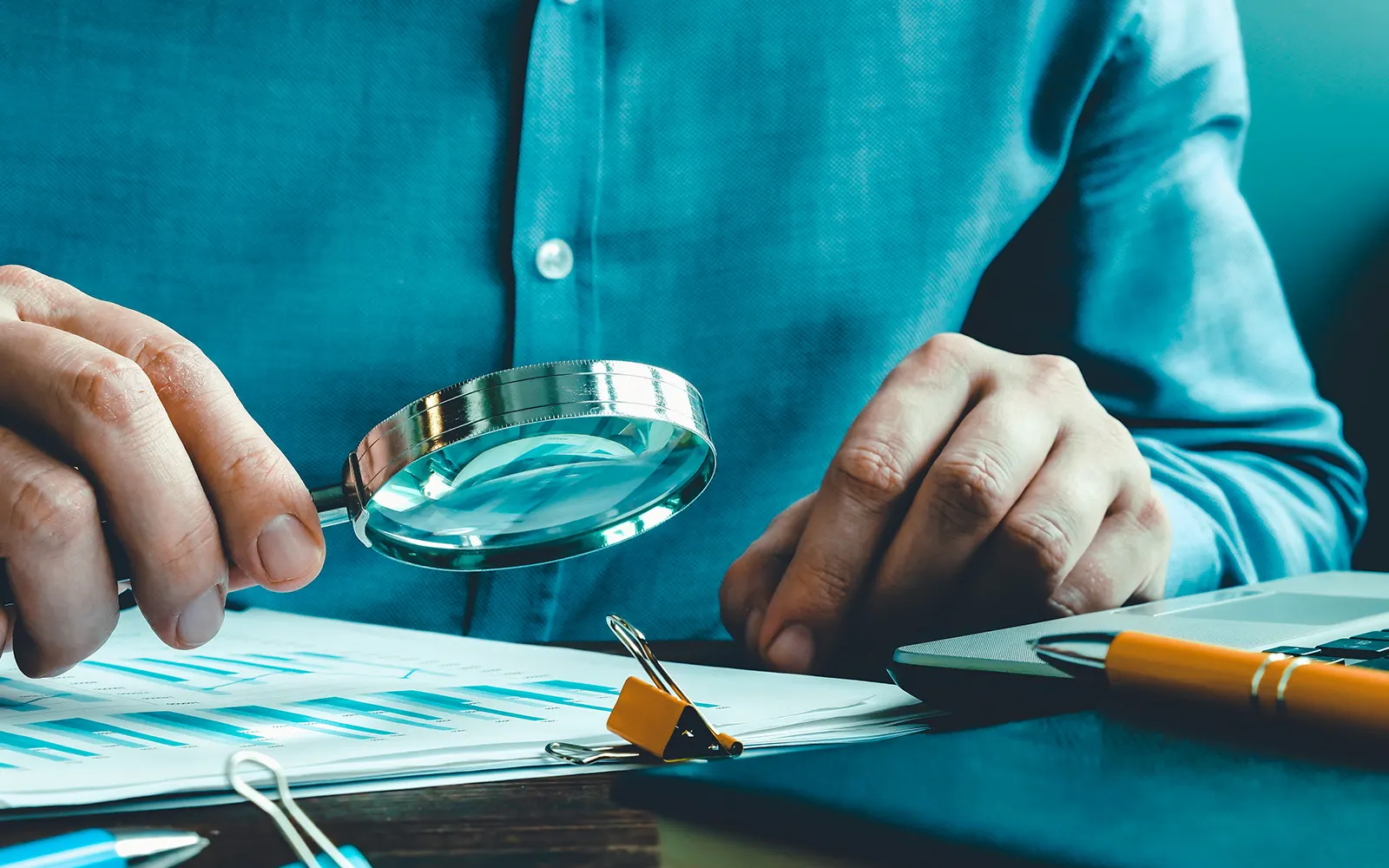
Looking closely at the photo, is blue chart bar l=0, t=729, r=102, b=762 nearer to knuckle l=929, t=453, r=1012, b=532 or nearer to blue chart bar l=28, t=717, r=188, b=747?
blue chart bar l=28, t=717, r=188, b=747

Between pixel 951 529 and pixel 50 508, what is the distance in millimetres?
466

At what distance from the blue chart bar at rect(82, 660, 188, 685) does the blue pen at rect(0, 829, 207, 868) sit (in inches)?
13.1

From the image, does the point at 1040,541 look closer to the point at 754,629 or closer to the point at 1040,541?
the point at 1040,541

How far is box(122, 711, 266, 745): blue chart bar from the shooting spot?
1.64ft

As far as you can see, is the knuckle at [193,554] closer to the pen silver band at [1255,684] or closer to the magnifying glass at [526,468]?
the magnifying glass at [526,468]

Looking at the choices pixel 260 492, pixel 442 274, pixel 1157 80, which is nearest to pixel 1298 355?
pixel 1157 80

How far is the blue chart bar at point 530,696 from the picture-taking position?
56 cm

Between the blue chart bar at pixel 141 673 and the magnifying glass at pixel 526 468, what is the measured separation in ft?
0.35

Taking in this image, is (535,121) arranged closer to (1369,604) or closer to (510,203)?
(510,203)

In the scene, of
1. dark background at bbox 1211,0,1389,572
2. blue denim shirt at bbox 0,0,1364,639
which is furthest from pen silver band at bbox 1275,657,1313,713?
dark background at bbox 1211,0,1389,572

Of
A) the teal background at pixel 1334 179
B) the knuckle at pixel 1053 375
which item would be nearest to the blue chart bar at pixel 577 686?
the knuckle at pixel 1053 375

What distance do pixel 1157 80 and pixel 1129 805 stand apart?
1142 mm

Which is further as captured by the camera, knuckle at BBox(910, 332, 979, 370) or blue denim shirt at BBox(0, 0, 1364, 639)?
blue denim shirt at BBox(0, 0, 1364, 639)

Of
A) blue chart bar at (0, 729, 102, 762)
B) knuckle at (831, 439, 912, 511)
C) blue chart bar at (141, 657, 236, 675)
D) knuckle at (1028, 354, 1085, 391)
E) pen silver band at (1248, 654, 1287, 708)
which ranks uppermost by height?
knuckle at (1028, 354, 1085, 391)
